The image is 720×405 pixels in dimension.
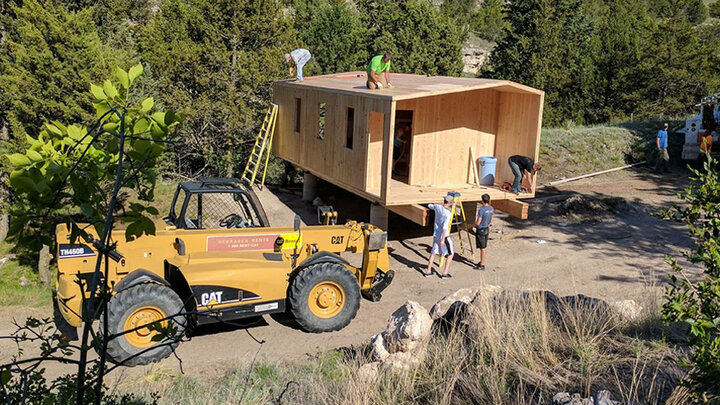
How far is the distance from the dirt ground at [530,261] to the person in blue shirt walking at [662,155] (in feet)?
3.36

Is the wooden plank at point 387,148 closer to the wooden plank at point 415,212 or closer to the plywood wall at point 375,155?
the wooden plank at point 415,212

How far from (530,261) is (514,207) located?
57.9 inches

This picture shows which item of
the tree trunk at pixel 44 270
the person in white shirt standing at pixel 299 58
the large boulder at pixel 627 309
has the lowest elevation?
the tree trunk at pixel 44 270

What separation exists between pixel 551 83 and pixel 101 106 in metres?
35.9

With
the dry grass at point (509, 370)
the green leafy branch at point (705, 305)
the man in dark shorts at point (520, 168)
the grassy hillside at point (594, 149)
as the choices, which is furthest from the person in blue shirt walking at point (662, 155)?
the green leafy branch at point (705, 305)

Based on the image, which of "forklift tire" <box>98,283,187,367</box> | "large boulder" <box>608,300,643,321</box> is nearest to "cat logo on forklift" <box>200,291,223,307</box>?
"forklift tire" <box>98,283,187,367</box>

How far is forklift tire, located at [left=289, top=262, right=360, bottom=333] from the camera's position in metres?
9.77

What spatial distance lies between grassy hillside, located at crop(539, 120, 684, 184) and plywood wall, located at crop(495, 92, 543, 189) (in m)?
5.67

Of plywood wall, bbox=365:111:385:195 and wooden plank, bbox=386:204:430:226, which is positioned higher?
plywood wall, bbox=365:111:385:195

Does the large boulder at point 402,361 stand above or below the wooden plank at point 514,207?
above

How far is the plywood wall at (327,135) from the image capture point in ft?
47.4

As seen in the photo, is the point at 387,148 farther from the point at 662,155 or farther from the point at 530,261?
the point at 662,155

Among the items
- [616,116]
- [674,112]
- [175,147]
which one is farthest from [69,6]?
[674,112]

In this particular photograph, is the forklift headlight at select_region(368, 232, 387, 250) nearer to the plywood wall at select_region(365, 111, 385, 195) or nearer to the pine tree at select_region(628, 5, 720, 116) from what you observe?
the plywood wall at select_region(365, 111, 385, 195)
